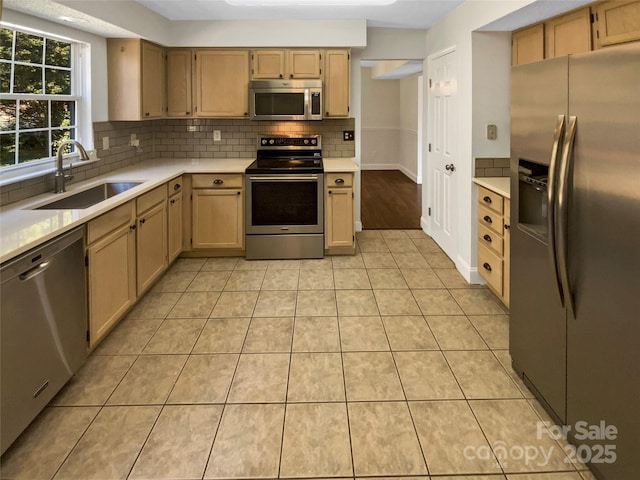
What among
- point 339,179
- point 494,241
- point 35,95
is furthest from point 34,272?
point 339,179

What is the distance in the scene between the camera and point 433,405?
2.30 meters

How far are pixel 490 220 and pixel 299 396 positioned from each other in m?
2.06

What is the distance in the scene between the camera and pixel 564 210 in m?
1.81

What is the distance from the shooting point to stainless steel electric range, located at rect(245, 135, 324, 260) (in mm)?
4668

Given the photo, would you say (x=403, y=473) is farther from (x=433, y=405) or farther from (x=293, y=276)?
(x=293, y=276)

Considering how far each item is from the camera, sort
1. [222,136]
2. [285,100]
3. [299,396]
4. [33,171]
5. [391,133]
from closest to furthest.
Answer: [299,396], [33,171], [285,100], [222,136], [391,133]

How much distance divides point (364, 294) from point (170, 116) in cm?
280

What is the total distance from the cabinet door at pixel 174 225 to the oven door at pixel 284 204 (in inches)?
24.6

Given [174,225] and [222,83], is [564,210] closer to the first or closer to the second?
[174,225]

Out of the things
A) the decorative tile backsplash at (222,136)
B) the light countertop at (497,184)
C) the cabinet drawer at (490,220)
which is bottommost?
the cabinet drawer at (490,220)

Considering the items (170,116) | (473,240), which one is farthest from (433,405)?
(170,116)

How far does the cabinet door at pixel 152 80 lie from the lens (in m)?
4.45

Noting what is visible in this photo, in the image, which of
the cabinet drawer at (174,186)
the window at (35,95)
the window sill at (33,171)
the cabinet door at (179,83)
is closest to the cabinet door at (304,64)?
the cabinet door at (179,83)

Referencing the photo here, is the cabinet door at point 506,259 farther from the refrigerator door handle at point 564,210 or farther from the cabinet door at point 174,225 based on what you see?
the cabinet door at point 174,225
